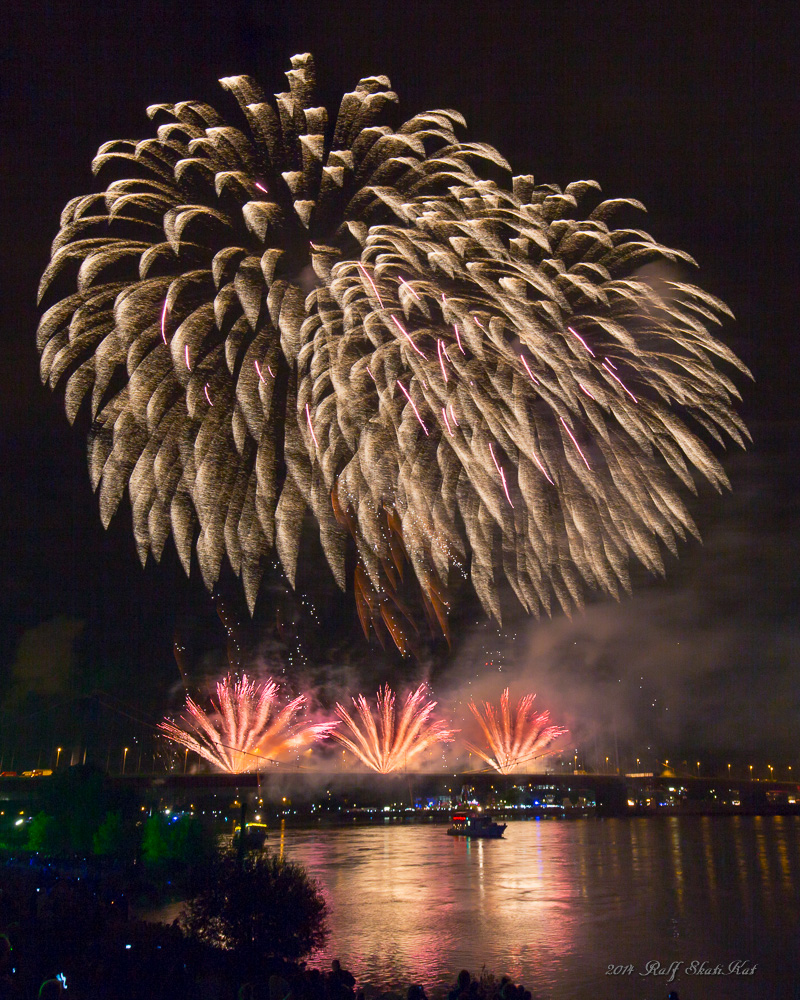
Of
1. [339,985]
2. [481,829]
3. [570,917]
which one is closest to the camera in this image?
[339,985]

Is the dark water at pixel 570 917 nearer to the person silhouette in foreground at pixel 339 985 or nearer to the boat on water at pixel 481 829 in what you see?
the person silhouette in foreground at pixel 339 985

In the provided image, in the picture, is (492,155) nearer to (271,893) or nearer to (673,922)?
(271,893)

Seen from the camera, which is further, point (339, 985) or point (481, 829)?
point (481, 829)

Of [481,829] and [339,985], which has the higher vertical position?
[339,985]

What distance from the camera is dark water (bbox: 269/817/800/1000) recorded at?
96.7ft

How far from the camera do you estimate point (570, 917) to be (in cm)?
4203

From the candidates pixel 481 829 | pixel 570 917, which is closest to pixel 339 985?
pixel 570 917

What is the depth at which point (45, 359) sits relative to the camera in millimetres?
26953

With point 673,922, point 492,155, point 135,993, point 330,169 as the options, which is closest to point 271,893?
point 135,993

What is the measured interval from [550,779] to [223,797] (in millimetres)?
62005

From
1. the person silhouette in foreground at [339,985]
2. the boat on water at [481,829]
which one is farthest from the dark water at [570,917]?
the boat on water at [481,829]

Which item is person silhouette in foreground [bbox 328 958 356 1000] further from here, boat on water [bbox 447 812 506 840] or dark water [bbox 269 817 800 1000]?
boat on water [bbox 447 812 506 840]

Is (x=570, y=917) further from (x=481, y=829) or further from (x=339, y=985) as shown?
(x=481, y=829)

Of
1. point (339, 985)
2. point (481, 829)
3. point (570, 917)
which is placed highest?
point (339, 985)
